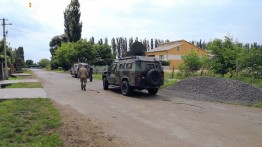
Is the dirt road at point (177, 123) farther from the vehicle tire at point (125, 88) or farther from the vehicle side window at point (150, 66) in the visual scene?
the vehicle side window at point (150, 66)

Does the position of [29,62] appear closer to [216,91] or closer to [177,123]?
[216,91]

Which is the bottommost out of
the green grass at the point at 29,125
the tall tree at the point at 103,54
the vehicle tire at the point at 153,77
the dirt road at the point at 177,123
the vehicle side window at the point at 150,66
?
the dirt road at the point at 177,123

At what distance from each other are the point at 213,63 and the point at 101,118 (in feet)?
48.0

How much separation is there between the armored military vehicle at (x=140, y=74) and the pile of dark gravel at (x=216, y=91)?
5.11 feet

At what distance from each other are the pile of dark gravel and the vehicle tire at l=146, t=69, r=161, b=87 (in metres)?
1.51

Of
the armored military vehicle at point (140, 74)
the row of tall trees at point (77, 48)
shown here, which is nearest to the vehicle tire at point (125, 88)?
the armored military vehicle at point (140, 74)

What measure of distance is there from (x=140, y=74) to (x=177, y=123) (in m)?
7.44

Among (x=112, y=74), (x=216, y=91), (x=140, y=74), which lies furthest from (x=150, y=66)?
(x=216, y=91)

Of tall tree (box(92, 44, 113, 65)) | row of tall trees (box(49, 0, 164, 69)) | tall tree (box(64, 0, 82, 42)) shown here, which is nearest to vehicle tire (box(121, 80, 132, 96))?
row of tall trees (box(49, 0, 164, 69))

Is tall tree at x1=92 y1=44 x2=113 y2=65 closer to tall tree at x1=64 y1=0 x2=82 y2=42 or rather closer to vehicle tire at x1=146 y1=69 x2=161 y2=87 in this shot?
tall tree at x1=64 y1=0 x2=82 y2=42

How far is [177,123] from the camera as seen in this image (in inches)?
371

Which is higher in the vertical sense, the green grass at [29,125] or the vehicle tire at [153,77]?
the vehicle tire at [153,77]

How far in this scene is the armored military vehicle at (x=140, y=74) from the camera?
16672 millimetres

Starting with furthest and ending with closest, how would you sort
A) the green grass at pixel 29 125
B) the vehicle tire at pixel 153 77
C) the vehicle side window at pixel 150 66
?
the vehicle side window at pixel 150 66
the vehicle tire at pixel 153 77
the green grass at pixel 29 125
